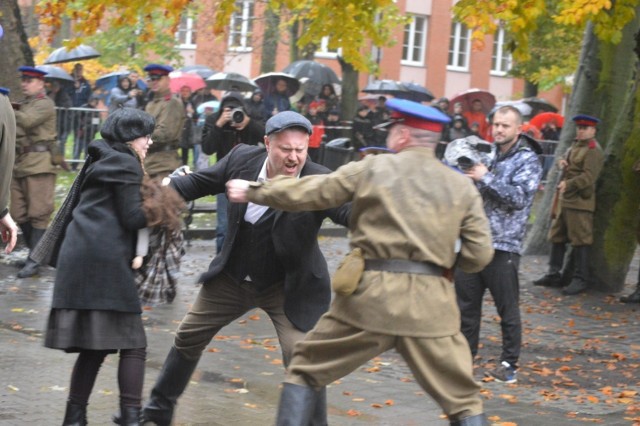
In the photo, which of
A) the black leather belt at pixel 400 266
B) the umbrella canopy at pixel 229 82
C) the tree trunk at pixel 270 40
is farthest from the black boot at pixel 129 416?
the tree trunk at pixel 270 40

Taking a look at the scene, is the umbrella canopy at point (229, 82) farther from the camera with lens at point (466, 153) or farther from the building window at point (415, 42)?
the building window at point (415, 42)

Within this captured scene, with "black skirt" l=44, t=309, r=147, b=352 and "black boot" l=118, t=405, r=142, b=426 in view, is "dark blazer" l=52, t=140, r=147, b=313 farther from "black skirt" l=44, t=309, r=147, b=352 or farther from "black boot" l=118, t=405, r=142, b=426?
"black boot" l=118, t=405, r=142, b=426

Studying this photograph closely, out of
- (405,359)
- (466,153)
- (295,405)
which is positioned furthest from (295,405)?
(466,153)

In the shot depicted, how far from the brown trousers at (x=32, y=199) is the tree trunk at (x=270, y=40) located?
22.6m

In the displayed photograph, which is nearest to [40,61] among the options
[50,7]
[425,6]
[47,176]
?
[425,6]

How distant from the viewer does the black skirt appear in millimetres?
6207

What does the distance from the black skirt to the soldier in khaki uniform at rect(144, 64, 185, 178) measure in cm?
782

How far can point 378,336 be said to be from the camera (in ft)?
18.4

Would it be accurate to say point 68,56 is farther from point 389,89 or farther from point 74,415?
point 74,415

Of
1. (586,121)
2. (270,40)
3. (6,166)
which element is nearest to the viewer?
(6,166)

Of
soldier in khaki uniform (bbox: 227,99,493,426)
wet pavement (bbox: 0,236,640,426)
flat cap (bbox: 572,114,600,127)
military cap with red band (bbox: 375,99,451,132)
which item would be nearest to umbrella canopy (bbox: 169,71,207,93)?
flat cap (bbox: 572,114,600,127)

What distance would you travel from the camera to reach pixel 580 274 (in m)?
14.5

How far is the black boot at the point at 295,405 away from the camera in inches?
222

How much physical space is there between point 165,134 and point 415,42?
39222 millimetres
